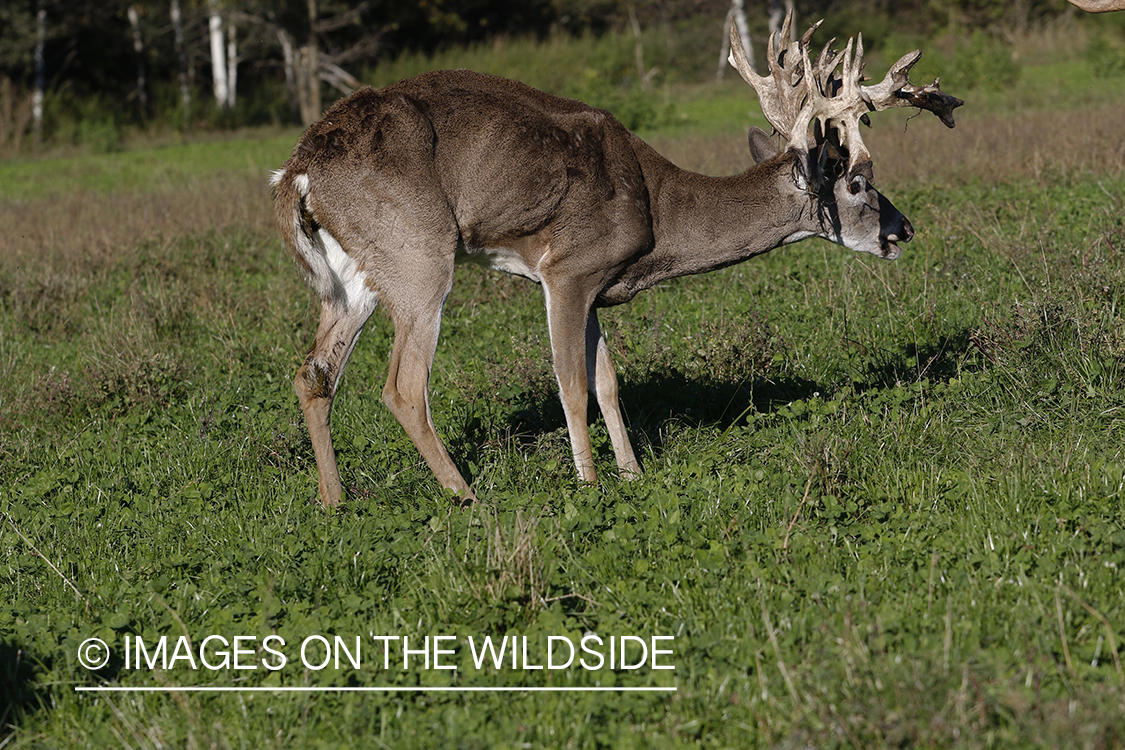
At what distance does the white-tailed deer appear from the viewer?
483 cm

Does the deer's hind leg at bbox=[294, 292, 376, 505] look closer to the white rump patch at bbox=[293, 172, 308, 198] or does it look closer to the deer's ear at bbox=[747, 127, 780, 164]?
the white rump patch at bbox=[293, 172, 308, 198]

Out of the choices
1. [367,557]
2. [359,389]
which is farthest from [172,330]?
[367,557]

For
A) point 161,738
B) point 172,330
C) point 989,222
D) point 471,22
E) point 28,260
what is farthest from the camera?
point 471,22

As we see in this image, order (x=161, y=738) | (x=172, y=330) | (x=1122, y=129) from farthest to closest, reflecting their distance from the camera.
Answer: (x=1122, y=129)
(x=172, y=330)
(x=161, y=738)

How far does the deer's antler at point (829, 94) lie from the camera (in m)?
5.05

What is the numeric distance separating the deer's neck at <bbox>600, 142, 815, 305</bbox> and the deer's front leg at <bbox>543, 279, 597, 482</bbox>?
257mm

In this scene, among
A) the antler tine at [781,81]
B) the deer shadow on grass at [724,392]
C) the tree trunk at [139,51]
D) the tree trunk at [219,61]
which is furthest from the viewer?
the tree trunk at [139,51]

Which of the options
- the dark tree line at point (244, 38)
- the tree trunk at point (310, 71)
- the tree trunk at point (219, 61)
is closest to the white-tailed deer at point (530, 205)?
the dark tree line at point (244, 38)

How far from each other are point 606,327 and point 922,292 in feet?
6.29

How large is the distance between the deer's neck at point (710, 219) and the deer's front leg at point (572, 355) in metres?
0.26

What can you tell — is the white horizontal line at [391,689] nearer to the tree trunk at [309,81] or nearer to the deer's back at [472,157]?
the deer's back at [472,157]

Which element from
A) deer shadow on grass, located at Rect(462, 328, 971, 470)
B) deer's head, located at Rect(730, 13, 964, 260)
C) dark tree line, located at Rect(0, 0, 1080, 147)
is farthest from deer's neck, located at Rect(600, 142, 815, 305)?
dark tree line, located at Rect(0, 0, 1080, 147)

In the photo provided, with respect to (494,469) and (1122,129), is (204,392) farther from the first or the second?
(1122,129)

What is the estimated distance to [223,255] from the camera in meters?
9.36
